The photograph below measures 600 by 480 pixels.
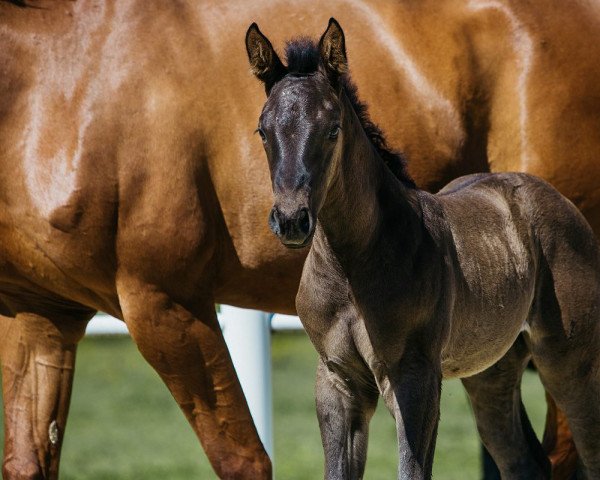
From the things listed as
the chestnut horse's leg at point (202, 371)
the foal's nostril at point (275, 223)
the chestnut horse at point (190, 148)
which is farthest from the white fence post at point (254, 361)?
the foal's nostril at point (275, 223)

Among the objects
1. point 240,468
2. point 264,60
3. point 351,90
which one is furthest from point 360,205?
point 240,468

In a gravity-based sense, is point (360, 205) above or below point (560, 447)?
above

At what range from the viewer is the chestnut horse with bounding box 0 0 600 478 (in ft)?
14.3

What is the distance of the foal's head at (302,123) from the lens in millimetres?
3215

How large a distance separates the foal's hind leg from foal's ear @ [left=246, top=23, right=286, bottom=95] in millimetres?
1312

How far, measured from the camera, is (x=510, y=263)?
396 centimetres

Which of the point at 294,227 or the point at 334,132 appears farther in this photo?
the point at 334,132

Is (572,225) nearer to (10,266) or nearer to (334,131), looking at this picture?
(334,131)

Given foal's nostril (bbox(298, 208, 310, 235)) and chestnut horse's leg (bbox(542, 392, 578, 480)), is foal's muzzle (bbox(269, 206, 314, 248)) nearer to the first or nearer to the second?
foal's nostril (bbox(298, 208, 310, 235))

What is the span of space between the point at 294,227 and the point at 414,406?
2.12 ft

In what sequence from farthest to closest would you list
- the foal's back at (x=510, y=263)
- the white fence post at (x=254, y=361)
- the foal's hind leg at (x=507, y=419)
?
the white fence post at (x=254, y=361) → the foal's hind leg at (x=507, y=419) → the foal's back at (x=510, y=263)

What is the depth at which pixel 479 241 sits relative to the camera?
3924 millimetres

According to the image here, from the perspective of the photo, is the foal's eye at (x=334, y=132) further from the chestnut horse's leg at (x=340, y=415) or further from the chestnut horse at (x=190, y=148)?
the chestnut horse at (x=190, y=148)

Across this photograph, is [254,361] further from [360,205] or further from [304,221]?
[304,221]
